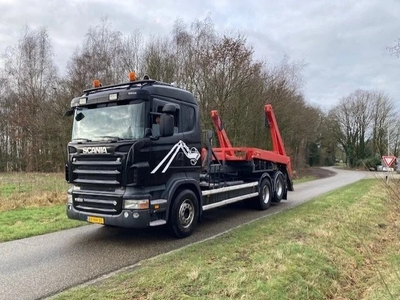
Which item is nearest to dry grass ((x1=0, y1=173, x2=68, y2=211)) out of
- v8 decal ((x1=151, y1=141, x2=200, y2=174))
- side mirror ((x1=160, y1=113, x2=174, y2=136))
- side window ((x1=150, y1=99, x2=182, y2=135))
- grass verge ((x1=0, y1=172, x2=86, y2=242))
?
grass verge ((x1=0, y1=172, x2=86, y2=242))

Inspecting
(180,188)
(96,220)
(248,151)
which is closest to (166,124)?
(180,188)

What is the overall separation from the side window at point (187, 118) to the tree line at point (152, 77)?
36.5 ft

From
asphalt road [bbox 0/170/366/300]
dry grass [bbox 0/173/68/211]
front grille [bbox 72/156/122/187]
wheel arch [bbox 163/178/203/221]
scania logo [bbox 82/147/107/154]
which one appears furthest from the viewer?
dry grass [bbox 0/173/68/211]

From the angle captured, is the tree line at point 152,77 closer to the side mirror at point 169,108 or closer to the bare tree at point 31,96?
the bare tree at point 31,96

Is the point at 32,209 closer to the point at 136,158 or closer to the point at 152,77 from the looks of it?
the point at 136,158

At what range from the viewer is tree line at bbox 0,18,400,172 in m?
21.1

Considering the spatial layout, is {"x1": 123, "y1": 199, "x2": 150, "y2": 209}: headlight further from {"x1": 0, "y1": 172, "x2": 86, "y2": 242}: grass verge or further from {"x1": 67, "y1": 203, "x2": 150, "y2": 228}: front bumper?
{"x1": 0, "y1": 172, "x2": 86, "y2": 242}: grass verge

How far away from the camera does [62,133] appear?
77.5 feet

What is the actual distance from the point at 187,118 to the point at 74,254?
3.33m

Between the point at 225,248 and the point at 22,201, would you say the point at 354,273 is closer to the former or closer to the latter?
the point at 225,248

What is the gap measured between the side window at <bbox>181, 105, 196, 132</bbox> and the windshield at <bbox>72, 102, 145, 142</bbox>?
3.78 ft

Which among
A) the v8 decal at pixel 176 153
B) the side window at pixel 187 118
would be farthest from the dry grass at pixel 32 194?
the side window at pixel 187 118

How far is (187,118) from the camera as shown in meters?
6.99

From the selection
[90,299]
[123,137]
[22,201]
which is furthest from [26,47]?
[90,299]
